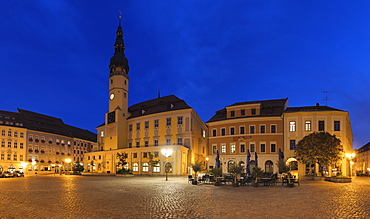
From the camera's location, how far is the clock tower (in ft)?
225

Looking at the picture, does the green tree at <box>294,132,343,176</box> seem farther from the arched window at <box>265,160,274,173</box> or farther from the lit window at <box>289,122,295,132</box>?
the arched window at <box>265,160,274,173</box>

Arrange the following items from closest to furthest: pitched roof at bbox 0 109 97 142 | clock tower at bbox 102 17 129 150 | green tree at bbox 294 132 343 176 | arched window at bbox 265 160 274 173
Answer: green tree at bbox 294 132 343 176 → arched window at bbox 265 160 274 173 → clock tower at bbox 102 17 129 150 → pitched roof at bbox 0 109 97 142

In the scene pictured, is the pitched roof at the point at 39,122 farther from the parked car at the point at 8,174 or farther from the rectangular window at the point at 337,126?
the rectangular window at the point at 337,126

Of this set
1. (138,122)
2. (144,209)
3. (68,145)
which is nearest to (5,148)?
(68,145)

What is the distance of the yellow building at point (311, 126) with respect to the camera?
155ft

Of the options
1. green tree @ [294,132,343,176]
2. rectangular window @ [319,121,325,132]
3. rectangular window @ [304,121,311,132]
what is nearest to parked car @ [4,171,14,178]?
green tree @ [294,132,343,176]

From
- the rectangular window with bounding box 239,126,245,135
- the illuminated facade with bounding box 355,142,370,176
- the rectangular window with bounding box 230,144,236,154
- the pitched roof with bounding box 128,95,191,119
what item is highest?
the pitched roof with bounding box 128,95,191,119

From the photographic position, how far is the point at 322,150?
36594mm

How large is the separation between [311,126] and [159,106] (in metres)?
30.8

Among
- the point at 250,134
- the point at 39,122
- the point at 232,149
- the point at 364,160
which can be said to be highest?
the point at 39,122

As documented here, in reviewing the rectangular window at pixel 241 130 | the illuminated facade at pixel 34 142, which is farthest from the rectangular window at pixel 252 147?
the illuminated facade at pixel 34 142

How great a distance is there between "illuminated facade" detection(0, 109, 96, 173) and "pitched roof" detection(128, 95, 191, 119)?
20202 mm

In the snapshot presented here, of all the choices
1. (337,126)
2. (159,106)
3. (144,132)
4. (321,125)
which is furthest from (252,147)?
(144,132)

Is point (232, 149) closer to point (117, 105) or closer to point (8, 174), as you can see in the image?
point (117, 105)
